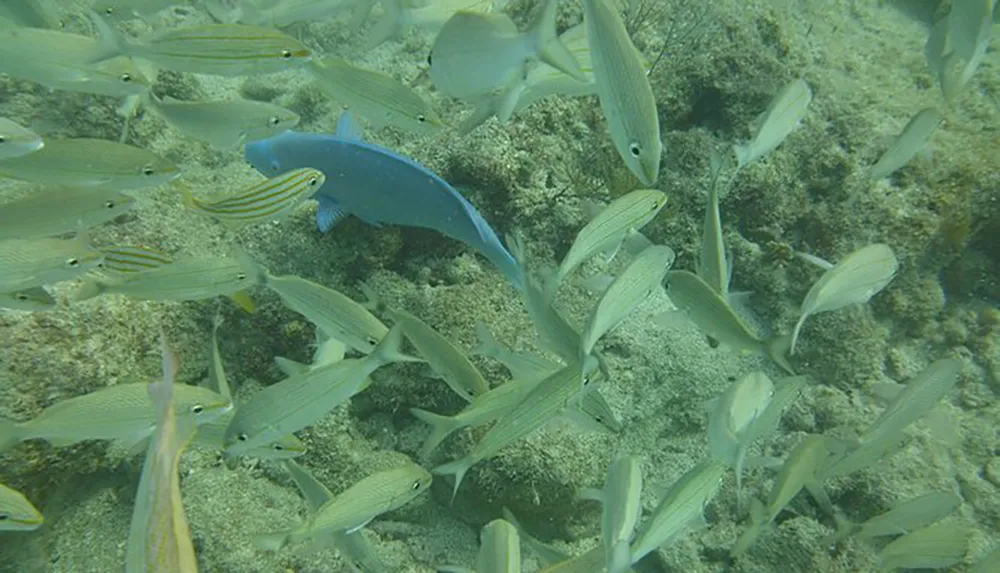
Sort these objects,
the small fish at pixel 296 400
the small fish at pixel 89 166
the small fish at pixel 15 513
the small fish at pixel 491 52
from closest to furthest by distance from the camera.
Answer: the small fish at pixel 15 513 → the small fish at pixel 296 400 → the small fish at pixel 491 52 → the small fish at pixel 89 166

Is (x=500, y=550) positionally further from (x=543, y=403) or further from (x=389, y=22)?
(x=389, y=22)

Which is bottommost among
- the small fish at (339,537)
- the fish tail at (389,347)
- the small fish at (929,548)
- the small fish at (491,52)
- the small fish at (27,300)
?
the small fish at (339,537)

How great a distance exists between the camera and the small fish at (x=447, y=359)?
Answer: 2.36 meters

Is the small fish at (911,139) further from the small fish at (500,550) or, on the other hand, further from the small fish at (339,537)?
the small fish at (339,537)

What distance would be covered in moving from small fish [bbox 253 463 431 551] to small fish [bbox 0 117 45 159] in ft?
6.05

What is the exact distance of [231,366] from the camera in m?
3.23

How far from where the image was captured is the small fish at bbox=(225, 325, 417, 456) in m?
2.01

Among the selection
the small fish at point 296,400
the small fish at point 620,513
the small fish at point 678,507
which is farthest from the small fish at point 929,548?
the small fish at point 296,400

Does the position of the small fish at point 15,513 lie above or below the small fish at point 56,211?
below

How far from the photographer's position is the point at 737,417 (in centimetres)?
233

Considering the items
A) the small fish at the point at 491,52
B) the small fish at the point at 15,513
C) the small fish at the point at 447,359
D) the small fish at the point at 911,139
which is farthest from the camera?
the small fish at the point at 911,139

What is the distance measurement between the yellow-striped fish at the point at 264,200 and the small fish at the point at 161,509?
6.29 ft

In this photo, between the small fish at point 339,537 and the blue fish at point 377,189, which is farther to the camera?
the blue fish at point 377,189

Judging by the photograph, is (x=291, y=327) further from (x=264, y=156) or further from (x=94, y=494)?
(x=94, y=494)
